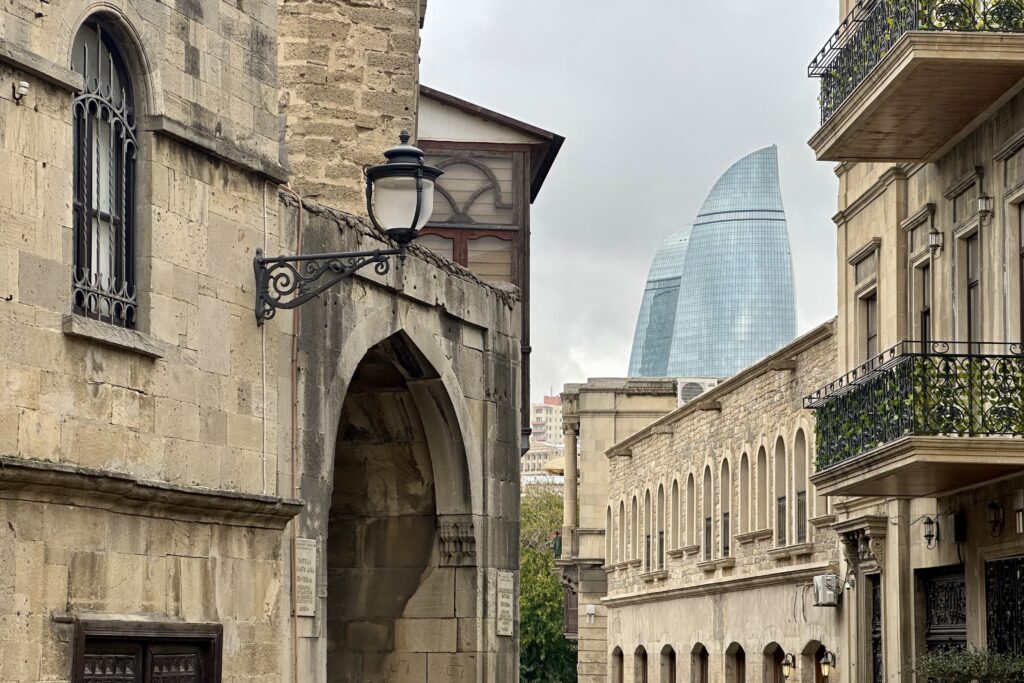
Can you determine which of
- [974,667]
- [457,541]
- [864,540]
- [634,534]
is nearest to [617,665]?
[634,534]

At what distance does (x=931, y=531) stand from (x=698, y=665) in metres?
17.2

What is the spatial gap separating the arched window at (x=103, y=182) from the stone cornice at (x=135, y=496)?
114cm

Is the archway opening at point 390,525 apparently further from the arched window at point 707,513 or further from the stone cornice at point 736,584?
the arched window at point 707,513

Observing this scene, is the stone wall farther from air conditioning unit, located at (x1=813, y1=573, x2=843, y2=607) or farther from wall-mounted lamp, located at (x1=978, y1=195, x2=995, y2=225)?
air conditioning unit, located at (x1=813, y1=573, x2=843, y2=607)

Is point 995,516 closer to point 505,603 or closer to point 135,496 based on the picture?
point 505,603

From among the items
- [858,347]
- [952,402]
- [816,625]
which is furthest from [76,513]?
[816,625]

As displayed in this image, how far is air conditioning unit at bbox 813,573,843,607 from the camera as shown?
26844 mm

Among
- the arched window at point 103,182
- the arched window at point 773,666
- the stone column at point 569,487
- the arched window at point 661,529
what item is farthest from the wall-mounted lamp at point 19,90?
the stone column at point 569,487

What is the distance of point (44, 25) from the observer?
1152 cm

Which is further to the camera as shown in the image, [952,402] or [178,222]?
[952,402]

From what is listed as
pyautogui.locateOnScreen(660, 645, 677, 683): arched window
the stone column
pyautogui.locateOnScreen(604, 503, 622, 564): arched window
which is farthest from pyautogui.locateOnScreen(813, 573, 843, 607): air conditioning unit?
the stone column

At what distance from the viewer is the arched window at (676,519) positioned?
4050 centimetres

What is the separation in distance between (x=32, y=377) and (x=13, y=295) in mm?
498

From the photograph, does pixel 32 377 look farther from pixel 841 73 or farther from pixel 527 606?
pixel 527 606
